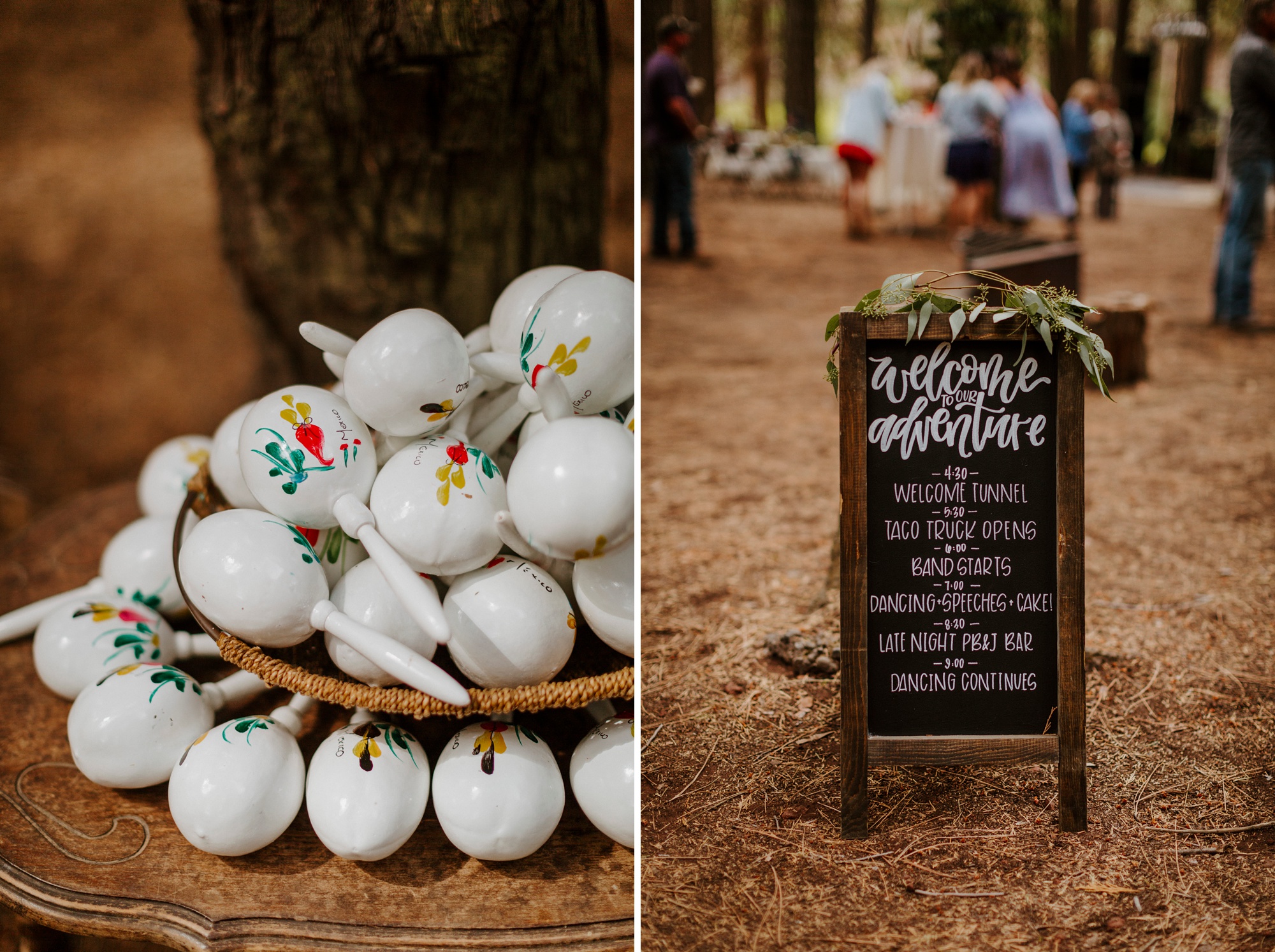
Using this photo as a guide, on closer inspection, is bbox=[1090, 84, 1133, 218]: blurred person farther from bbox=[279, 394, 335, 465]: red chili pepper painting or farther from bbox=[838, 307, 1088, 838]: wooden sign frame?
bbox=[279, 394, 335, 465]: red chili pepper painting

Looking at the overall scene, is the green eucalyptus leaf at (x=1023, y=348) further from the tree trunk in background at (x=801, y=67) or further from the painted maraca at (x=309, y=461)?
the tree trunk in background at (x=801, y=67)

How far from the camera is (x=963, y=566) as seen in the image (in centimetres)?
167

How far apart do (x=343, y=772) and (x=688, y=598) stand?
4.47 ft

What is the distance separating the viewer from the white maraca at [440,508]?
56.1 inches

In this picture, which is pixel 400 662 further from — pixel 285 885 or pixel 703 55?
pixel 703 55

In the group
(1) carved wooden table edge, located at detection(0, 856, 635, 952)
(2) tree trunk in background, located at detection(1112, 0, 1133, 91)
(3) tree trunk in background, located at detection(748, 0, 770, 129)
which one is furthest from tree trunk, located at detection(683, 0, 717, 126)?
(1) carved wooden table edge, located at detection(0, 856, 635, 952)

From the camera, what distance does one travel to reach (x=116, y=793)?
170 centimetres

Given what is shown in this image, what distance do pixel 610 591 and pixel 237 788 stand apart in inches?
25.9

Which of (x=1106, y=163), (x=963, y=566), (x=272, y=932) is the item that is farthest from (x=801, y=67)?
(x=272, y=932)

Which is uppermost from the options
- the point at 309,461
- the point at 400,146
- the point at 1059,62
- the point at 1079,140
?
the point at 1059,62

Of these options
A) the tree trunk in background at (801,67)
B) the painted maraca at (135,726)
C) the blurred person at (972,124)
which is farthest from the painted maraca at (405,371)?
the tree trunk in background at (801,67)

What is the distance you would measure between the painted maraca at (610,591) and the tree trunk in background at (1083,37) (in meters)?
18.7

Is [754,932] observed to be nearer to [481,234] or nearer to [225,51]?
[481,234]

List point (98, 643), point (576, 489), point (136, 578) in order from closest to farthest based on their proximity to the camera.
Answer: point (576, 489) < point (98, 643) < point (136, 578)
